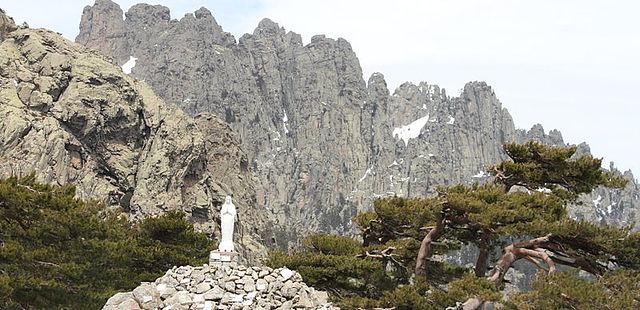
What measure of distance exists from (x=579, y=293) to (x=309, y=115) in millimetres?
170233

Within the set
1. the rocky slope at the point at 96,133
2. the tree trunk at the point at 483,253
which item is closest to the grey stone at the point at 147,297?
the tree trunk at the point at 483,253

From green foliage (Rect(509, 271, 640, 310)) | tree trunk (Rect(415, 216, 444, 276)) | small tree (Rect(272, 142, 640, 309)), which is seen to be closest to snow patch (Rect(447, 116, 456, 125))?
small tree (Rect(272, 142, 640, 309))

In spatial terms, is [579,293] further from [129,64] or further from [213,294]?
[129,64]

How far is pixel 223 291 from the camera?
1428 centimetres

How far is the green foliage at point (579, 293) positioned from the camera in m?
13.7

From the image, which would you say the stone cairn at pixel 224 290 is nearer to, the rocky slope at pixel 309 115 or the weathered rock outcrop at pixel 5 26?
the weathered rock outcrop at pixel 5 26

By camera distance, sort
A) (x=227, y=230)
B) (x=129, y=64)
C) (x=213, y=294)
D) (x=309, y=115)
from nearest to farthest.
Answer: (x=213, y=294), (x=227, y=230), (x=309, y=115), (x=129, y=64)

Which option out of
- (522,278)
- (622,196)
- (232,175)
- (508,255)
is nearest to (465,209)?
(508,255)

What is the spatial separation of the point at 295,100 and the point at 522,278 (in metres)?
91.6

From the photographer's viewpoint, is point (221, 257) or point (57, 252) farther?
point (57, 252)

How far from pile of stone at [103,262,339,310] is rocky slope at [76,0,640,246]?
455ft

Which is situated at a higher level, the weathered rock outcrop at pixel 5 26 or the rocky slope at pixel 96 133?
the weathered rock outcrop at pixel 5 26

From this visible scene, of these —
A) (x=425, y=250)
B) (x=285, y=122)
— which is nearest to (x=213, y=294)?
(x=425, y=250)

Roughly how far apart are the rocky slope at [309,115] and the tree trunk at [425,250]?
13446cm
